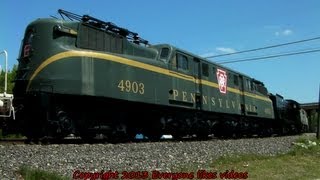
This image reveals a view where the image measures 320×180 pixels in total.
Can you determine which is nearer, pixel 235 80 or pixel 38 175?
pixel 38 175

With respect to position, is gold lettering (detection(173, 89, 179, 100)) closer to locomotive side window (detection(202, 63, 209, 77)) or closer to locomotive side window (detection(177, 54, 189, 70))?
locomotive side window (detection(177, 54, 189, 70))

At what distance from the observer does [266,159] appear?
12.7 metres

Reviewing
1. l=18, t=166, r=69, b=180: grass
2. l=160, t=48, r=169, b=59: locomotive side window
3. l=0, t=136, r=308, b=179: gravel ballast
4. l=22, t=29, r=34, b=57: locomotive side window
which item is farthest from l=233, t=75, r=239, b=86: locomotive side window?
l=18, t=166, r=69, b=180: grass

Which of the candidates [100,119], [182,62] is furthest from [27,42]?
[182,62]

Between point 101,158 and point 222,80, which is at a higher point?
point 222,80

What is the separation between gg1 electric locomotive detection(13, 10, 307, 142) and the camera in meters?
13.3

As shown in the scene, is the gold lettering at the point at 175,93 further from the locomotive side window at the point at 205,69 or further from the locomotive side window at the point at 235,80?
the locomotive side window at the point at 235,80

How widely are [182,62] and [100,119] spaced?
5.78 meters

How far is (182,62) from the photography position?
1938 cm

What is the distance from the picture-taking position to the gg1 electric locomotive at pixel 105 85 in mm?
13289

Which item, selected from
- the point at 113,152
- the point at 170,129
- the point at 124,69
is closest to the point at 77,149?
the point at 113,152

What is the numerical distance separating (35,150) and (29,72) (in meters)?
3.64

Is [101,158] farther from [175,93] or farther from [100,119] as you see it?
Answer: [175,93]

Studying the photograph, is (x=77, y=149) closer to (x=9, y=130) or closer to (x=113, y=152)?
(x=113, y=152)
